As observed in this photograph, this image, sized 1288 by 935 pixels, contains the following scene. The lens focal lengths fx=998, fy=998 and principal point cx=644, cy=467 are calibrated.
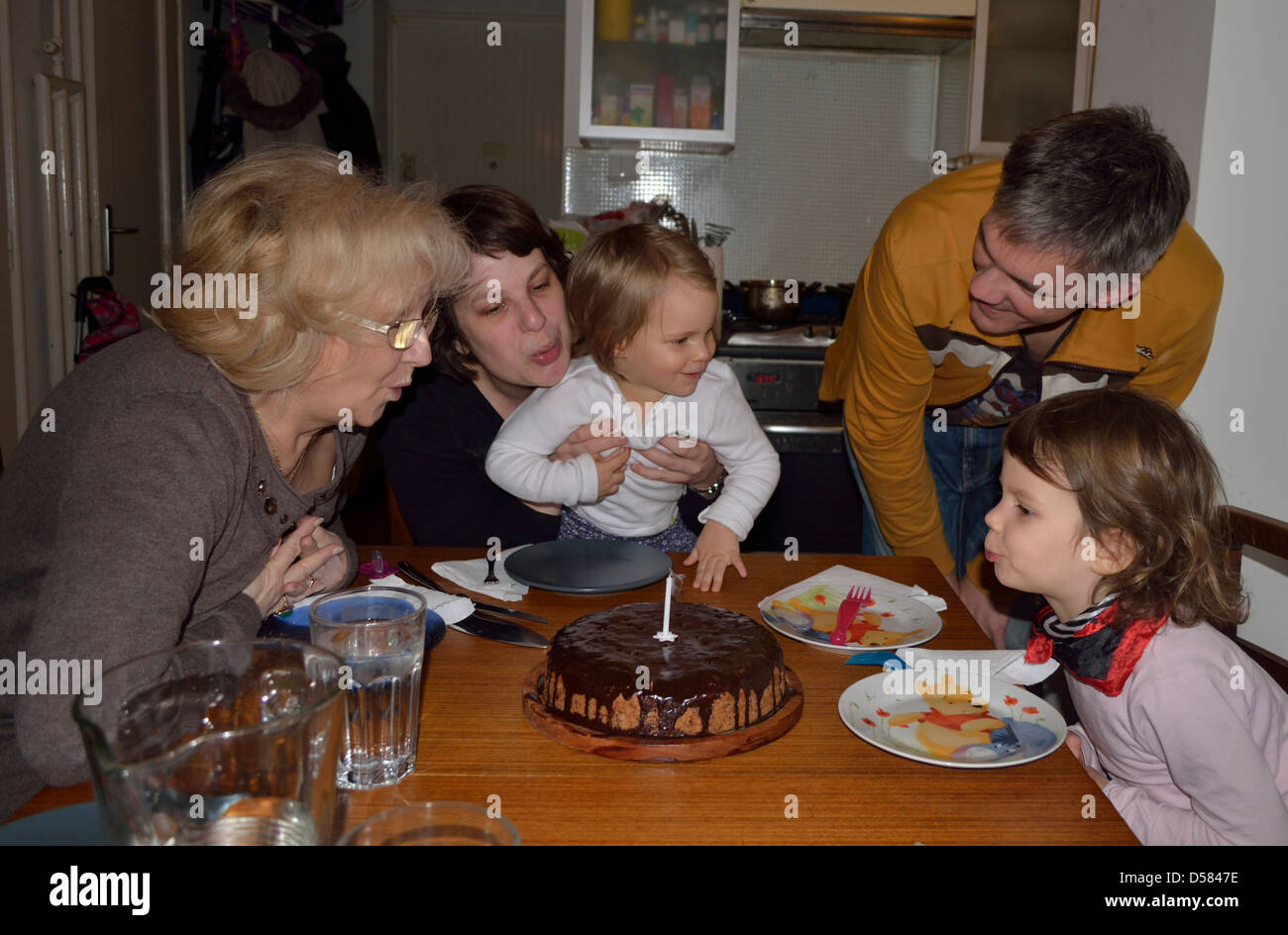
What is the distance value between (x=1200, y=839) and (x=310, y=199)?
1.36m

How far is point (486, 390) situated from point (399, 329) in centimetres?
85

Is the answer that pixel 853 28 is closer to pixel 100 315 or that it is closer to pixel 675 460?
pixel 675 460

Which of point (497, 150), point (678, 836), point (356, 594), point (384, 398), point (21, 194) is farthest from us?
point (497, 150)

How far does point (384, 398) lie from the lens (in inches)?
56.6

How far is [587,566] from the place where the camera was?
62.6 inches

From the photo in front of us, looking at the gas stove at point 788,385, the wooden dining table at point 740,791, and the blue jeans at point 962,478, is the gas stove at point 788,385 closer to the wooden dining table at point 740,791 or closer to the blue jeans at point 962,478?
the blue jeans at point 962,478

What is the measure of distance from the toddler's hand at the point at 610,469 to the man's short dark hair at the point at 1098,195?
0.81 meters

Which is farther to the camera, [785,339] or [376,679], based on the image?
[785,339]

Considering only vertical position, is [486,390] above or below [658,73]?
below

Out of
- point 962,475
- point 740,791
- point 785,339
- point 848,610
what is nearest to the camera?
point 740,791

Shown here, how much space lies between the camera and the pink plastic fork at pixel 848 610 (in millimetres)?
1341

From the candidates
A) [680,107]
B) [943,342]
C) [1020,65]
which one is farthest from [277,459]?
[1020,65]
